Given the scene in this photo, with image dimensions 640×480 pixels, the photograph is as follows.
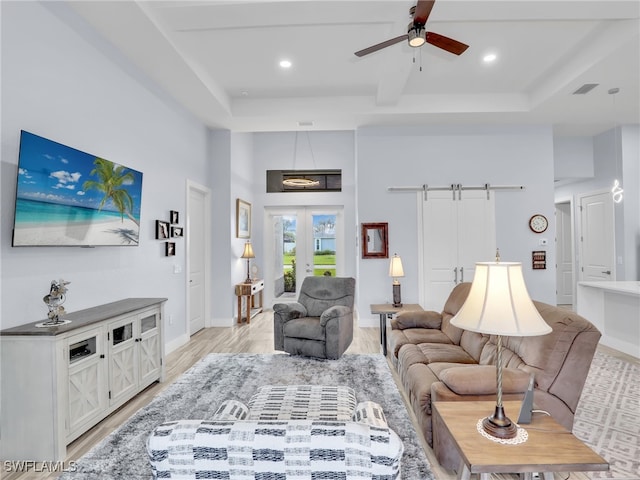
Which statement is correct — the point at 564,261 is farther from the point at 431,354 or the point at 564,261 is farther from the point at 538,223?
the point at 431,354

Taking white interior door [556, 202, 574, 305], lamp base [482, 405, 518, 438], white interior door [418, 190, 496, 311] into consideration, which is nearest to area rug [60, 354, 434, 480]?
lamp base [482, 405, 518, 438]

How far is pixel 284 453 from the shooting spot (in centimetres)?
91

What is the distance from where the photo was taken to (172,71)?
3.81 metres

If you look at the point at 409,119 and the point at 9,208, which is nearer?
the point at 9,208

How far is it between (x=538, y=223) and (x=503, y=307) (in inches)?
191

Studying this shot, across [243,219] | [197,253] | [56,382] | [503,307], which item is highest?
[243,219]

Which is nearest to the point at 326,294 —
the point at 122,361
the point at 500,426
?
the point at 122,361

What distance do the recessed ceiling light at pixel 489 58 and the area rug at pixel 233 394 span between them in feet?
12.0

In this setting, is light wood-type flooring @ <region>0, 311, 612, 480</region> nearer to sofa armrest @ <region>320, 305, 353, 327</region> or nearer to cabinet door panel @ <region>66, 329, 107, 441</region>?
cabinet door panel @ <region>66, 329, 107, 441</region>

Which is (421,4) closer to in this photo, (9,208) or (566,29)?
(566,29)

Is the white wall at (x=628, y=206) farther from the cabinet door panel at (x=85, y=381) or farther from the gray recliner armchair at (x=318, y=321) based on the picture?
the cabinet door panel at (x=85, y=381)

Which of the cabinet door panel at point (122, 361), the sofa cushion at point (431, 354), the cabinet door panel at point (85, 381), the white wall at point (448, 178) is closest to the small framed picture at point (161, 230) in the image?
the cabinet door panel at point (122, 361)

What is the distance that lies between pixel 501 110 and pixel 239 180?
4.34 m

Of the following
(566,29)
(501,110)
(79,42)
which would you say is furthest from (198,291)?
(566,29)
